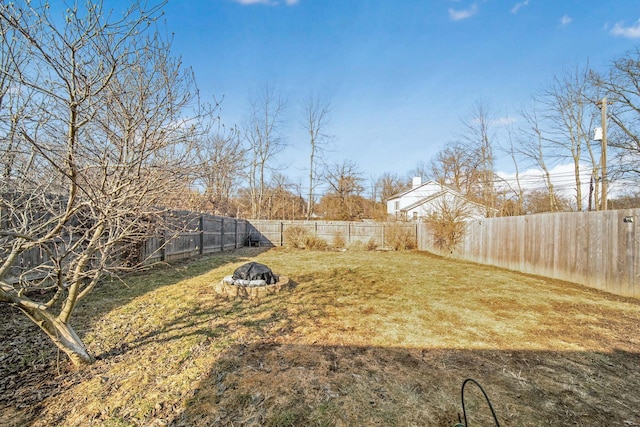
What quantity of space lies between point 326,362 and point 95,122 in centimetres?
284

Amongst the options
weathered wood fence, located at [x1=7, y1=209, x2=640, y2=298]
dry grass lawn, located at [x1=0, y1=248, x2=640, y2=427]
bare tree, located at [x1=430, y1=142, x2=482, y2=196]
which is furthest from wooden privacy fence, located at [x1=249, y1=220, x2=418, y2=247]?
dry grass lawn, located at [x1=0, y1=248, x2=640, y2=427]

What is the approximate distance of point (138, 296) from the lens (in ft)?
15.6

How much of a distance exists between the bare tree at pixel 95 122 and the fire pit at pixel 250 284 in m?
2.28

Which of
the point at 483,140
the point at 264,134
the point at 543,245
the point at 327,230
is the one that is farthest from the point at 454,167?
the point at 543,245

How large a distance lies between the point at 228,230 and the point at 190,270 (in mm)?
5629

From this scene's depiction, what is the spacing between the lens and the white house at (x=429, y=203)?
11.3m

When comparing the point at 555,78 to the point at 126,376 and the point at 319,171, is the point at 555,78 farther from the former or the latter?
the point at 126,376

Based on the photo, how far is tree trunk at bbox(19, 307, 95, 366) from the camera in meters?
2.44

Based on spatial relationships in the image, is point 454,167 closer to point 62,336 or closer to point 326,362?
point 326,362

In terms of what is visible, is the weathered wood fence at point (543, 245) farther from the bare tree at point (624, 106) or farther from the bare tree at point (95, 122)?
the bare tree at point (624, 106)


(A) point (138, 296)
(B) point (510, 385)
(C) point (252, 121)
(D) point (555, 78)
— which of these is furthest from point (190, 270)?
(D) point (555, 78)

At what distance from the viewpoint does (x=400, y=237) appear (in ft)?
45.2

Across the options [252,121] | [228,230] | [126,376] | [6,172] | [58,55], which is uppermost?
[252,121]

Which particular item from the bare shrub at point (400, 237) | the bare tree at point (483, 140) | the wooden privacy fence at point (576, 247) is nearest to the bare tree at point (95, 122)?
the wooden privacy fence at point (576, 247)
